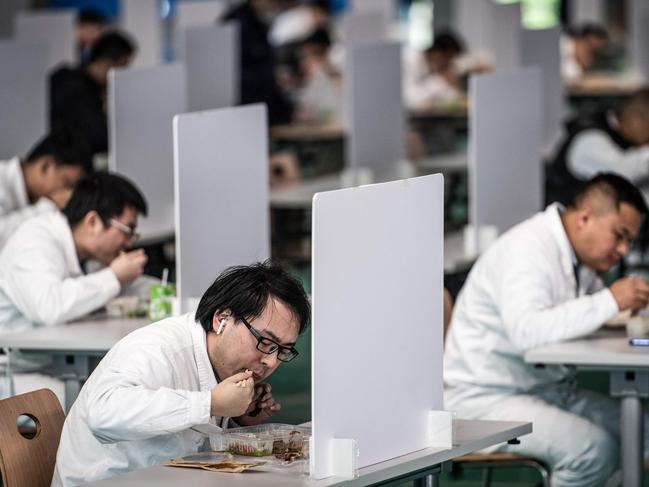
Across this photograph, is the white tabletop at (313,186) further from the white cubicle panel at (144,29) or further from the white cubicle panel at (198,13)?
the white cubicle panel at (144,29)

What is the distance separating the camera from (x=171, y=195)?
20.4 ft

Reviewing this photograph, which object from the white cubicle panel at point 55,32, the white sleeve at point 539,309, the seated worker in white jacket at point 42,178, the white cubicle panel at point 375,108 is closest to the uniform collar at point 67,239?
the seated worker in white jacket at point 42,178

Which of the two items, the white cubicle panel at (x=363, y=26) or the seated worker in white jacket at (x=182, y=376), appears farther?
the white cubicle panel at (x=363, y=26)

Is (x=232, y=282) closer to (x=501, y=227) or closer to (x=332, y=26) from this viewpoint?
(x=501, y=227)

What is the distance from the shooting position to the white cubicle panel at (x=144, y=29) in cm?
1058

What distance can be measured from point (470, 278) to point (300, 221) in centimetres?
381

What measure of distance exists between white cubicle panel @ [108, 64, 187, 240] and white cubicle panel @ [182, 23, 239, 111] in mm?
1536

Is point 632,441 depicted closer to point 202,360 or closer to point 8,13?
point 202,360

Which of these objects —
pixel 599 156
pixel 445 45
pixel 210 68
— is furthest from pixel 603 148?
pixel 445 45

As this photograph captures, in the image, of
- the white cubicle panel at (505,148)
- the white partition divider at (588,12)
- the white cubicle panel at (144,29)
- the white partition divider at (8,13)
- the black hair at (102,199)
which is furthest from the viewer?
the white partition divider at (8,13)

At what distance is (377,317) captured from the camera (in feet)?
9.00

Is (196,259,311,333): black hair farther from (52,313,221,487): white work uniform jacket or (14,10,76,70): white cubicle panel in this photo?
(14,10,76,70): white cubicle panel

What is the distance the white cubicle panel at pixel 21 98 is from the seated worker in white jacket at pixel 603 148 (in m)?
2.52

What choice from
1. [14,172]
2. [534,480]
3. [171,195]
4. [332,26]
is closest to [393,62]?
[171,195]
